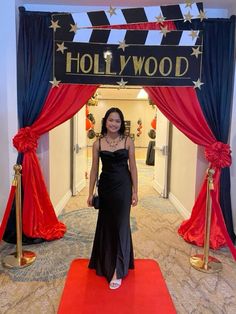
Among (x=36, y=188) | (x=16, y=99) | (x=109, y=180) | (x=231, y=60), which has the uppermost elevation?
(x=231, y=60)

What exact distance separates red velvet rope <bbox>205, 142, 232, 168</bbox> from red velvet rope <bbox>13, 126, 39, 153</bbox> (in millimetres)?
2095

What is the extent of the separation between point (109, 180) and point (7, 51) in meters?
1.99

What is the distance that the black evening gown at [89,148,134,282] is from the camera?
2.51m

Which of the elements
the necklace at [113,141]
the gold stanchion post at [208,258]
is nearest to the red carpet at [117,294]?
the gold stanchion post at [208,258]

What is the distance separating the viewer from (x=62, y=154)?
185 inches

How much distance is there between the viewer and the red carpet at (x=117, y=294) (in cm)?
220

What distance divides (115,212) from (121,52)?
1.88 meters

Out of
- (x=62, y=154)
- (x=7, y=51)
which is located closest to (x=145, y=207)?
(x=62, y=154)

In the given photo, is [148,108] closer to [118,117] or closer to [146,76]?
[146,76]

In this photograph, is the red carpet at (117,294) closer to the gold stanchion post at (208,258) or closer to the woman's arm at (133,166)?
the gold stanchion post at (208,258)

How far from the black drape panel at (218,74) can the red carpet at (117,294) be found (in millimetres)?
1539

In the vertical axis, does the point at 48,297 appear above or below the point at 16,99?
below

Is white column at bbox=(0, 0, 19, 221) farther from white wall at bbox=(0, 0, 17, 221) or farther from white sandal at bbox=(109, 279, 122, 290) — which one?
white sandal at bbox=(109, 279, 122, 290)

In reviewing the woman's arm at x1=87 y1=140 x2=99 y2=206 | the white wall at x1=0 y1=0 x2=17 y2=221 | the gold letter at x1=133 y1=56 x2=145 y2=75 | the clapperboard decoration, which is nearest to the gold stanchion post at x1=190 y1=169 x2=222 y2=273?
the woman's arm at x1=87 y1=140 x2=99 y2=206
